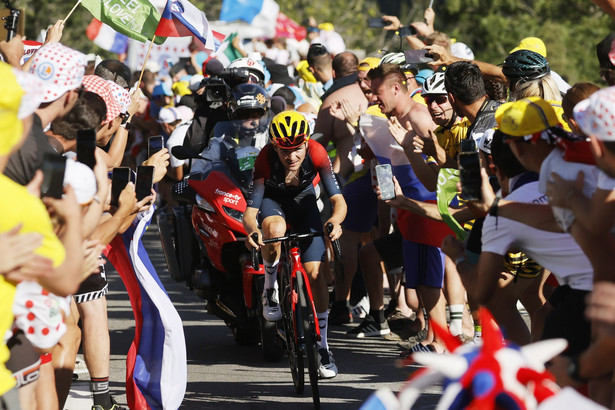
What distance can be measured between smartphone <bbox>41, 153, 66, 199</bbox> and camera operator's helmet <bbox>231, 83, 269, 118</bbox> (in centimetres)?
502

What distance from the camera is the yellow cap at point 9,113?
12.1 ft

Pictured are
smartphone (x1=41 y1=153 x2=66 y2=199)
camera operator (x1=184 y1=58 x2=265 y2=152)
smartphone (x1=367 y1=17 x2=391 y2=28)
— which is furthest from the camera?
smartphone (x1=367 y1=17 x2=391 y2=28)

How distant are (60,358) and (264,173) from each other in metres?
2.32

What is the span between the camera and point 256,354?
9203 millimetres

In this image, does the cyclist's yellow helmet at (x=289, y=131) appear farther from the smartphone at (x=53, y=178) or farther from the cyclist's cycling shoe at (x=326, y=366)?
the smartphone at (x=53, y=178)

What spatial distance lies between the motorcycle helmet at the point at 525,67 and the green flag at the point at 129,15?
321 cm

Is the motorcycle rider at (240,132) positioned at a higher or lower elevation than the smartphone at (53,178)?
lower

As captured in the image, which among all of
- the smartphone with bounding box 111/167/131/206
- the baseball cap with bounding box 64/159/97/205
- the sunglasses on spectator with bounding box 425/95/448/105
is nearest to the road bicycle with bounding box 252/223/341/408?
the sunglasses on spectator with bounding box 425/95/448/105

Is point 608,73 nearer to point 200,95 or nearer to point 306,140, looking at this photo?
point 306,140

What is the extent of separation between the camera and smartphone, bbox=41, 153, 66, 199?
13.4ft

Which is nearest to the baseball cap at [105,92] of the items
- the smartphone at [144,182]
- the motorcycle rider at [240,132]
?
the smartphone at [144,182]

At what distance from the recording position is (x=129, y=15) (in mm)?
9117

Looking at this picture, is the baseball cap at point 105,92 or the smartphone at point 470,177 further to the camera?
the baseball cap at point 105,92

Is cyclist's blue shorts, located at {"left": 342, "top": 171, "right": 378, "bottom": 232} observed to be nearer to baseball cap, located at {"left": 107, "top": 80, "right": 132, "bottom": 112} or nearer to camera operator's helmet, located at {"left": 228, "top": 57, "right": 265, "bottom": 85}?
camera operator's helmet, located at {"left": 228, "top": 57, "right": 265, "bottom": 85}
